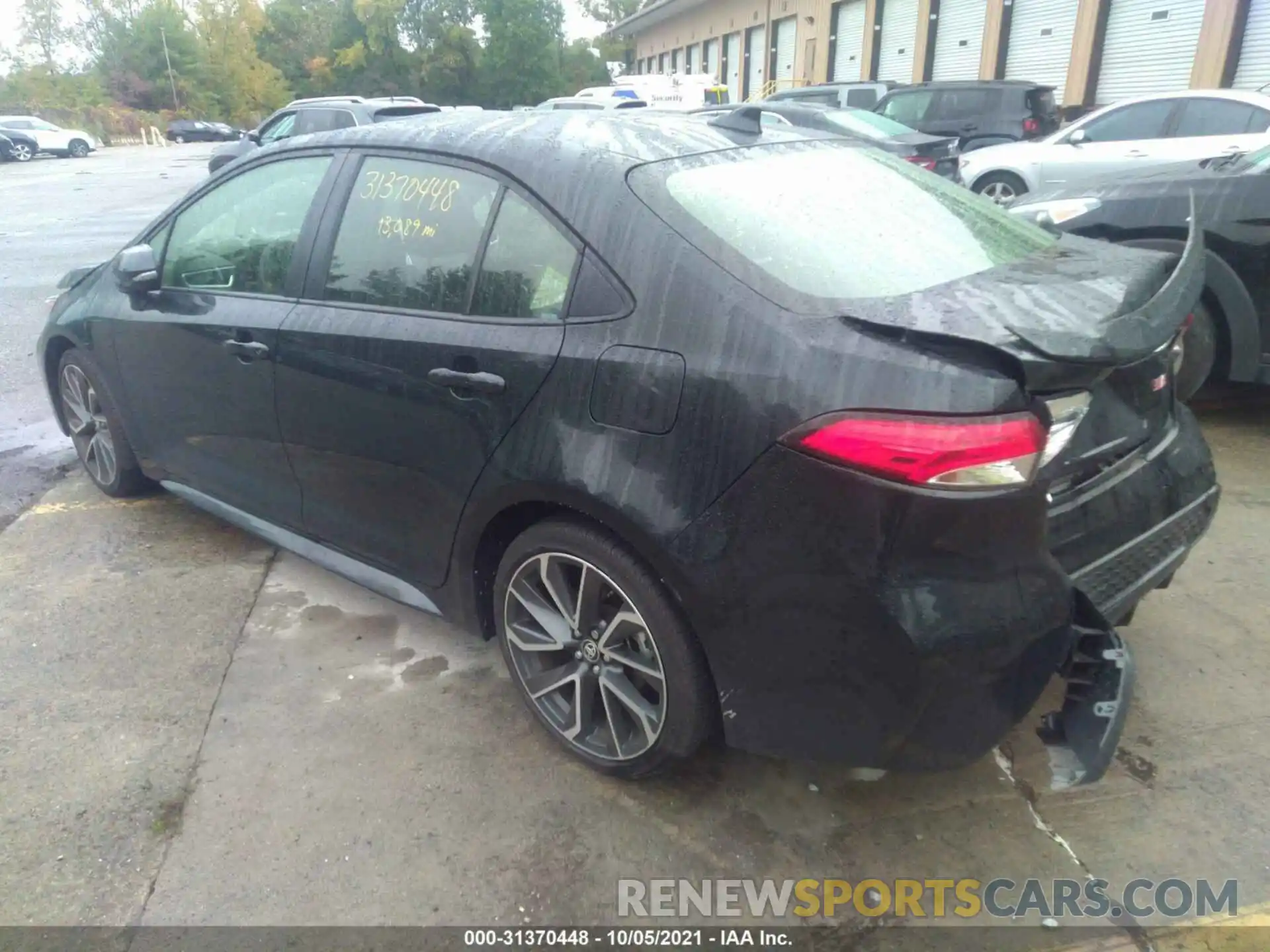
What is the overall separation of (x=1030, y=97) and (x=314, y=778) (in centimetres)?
1532

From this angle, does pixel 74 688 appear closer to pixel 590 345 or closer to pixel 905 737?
pixel 590 345

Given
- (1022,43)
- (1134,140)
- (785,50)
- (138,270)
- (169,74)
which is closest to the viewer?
(138,270)

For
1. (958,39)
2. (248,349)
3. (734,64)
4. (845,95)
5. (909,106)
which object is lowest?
(248,349)

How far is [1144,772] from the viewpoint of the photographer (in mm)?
2582

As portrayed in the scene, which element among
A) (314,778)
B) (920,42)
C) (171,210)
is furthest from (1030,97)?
(314,778)

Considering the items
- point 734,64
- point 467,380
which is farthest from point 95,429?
point 734,64

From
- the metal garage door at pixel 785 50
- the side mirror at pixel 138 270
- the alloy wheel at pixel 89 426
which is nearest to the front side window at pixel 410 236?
the side mirror at pixel 138 270

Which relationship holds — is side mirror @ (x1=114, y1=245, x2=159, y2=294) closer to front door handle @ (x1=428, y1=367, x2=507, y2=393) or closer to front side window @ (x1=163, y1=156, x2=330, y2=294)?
front side window @ (x1=163, y1=156, x2=330, y2=294)

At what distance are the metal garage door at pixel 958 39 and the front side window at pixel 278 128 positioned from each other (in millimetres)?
13767

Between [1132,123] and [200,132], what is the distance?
5496cm

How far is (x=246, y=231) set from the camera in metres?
3.42

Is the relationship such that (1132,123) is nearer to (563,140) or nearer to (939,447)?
(563,140)

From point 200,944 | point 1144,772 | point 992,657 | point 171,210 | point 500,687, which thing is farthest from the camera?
point 171,210

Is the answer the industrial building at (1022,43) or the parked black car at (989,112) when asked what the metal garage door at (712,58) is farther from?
the parked black car at (989,112)
